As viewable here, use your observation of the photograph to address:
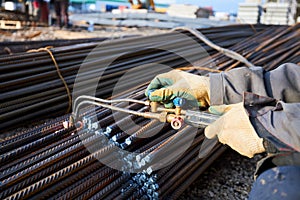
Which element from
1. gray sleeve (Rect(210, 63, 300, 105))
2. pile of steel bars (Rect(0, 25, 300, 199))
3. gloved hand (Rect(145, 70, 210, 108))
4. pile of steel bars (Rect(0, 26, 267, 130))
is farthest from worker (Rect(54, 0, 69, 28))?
Answer: gray sleeve (Rect(210, 63, 300, 105))

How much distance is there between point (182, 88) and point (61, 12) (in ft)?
41.7

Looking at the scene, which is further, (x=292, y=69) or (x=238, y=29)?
(x=238, y=29)

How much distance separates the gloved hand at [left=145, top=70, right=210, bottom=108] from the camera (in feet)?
5.55

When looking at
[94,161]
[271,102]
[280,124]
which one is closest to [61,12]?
[94,161]

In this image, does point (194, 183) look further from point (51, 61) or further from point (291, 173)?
point (51, 61)

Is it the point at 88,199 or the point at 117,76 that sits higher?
the point at 117,76

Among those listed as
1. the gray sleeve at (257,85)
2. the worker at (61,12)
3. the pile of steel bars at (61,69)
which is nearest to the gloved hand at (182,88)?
the gray sleeve at (257,85)

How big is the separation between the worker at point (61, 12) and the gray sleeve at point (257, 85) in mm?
12307

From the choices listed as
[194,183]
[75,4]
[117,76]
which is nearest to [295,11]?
[117,76]

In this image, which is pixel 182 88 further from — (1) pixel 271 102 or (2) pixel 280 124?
(2) pixel 280 124

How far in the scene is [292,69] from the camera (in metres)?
1.72

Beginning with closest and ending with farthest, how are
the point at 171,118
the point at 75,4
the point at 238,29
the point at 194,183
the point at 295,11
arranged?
1. the point at 171,118
2. the point at 194,183
3. the point at 238,29
4. the point at 295,11
5. the point at 75,4

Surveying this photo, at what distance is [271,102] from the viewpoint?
53.8 inches

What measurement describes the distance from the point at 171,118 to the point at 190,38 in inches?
126
